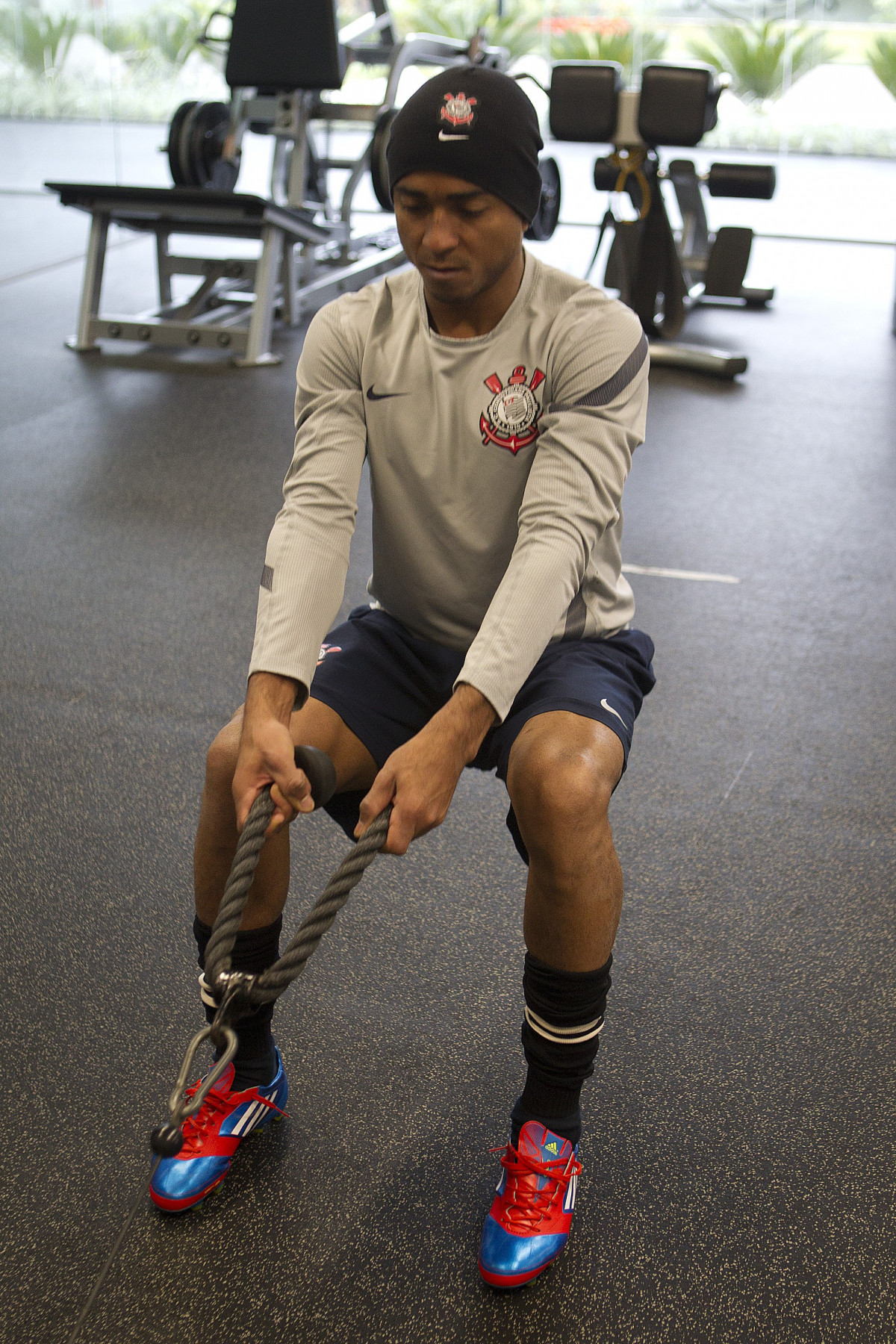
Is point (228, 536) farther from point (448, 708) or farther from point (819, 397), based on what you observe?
point (819, 397)

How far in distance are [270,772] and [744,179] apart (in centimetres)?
437

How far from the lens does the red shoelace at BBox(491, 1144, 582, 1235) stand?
110 cm

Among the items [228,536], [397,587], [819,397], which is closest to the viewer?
[397,587]

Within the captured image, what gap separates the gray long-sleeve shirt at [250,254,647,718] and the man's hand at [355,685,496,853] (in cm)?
14

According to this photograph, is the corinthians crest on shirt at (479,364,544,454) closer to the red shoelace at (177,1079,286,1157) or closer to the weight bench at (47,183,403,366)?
the red shoelace at (177,1079,286,1157)

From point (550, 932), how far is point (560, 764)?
0.15m

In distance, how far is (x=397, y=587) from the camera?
132 cm

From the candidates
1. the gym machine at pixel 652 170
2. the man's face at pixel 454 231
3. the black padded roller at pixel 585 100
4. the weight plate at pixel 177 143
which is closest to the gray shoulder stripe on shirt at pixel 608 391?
the man's face at pixel 454 231

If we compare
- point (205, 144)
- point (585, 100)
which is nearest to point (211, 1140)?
point (585, 100)

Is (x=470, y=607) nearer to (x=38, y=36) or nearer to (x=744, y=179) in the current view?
(x=744, y=179)

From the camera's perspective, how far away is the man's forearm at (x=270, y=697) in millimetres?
1088

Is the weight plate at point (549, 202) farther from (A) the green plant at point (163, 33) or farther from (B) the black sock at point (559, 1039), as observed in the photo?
(B) the black sock at point (559, 1039)

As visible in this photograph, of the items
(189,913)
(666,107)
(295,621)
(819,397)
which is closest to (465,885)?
(189,913)

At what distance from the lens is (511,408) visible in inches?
47.8
